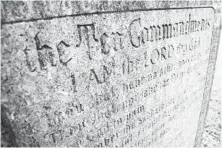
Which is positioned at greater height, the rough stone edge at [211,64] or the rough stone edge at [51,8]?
the rough stone edge at [51,8]

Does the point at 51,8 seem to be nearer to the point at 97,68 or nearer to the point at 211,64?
the point at 97,68

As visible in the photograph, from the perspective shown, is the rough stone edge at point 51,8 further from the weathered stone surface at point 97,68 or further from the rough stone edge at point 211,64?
the rough stone edge at point 211,64

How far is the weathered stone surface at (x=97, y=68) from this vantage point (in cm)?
66

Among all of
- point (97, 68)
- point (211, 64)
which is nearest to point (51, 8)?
point (97, 68)

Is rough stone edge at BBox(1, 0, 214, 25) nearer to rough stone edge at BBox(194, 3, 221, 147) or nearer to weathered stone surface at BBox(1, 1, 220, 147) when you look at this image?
weathered stone surface at BBox(1, 1, 220, 147)

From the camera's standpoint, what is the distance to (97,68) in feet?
2.90

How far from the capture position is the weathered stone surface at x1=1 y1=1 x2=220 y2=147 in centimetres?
66

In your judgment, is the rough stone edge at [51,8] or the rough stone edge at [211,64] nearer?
the rough stone edge at [51,8]

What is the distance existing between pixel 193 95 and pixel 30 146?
1501 mm

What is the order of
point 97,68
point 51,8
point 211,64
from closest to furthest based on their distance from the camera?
point 51,8 → point 97,68 → point 211,64

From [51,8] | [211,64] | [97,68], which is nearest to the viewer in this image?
[51,8]

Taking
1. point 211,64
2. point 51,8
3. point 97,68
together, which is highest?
point 51,8

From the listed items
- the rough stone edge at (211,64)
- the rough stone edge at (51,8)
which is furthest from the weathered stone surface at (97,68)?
the rough stone edge at (211,64)

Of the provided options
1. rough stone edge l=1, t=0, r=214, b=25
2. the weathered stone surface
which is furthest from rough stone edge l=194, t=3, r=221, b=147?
rough stone edge l=1, t=0, r=214, b=25
